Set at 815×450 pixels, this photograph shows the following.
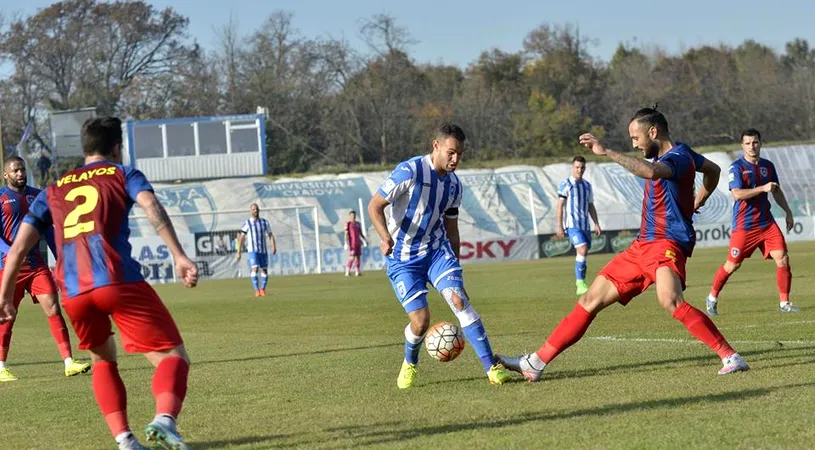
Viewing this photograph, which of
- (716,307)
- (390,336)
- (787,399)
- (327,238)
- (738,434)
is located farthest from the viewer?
(327,238)

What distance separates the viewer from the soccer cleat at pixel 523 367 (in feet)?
27.7

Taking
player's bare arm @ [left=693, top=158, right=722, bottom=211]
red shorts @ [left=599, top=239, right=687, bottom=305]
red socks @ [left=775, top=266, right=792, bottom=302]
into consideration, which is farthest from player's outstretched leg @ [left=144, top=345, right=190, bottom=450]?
red socks @ [left=775, top=266, right=792, bottom=302]

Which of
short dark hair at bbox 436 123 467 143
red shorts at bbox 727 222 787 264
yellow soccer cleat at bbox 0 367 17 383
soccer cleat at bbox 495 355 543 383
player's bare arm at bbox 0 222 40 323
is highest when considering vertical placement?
short dark hair at bbox 436 123 467 143

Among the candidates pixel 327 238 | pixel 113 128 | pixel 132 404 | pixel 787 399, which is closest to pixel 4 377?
pixel 132 404

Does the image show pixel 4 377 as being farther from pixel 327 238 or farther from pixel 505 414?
pixel 327 238

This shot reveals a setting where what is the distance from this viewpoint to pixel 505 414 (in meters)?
7.01

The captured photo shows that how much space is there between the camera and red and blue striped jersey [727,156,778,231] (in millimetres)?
13680

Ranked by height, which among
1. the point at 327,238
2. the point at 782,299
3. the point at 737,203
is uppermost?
the point at 737,203

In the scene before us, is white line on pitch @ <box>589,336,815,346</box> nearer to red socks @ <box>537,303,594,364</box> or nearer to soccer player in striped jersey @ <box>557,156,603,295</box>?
red socks @ <box>537,303,594,364</box>

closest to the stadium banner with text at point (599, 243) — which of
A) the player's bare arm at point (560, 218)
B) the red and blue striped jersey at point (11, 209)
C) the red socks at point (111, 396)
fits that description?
the player's bare arm at point (560, 218)

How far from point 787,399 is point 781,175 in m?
46.5

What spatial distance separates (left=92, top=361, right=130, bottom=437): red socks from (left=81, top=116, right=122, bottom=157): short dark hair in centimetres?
114

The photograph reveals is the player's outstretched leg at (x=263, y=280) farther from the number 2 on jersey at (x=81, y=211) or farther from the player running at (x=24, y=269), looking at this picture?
the number 2 on jersey at (x=81, y=211)

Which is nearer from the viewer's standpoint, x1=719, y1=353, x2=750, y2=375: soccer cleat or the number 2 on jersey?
the number 2 on jersey
